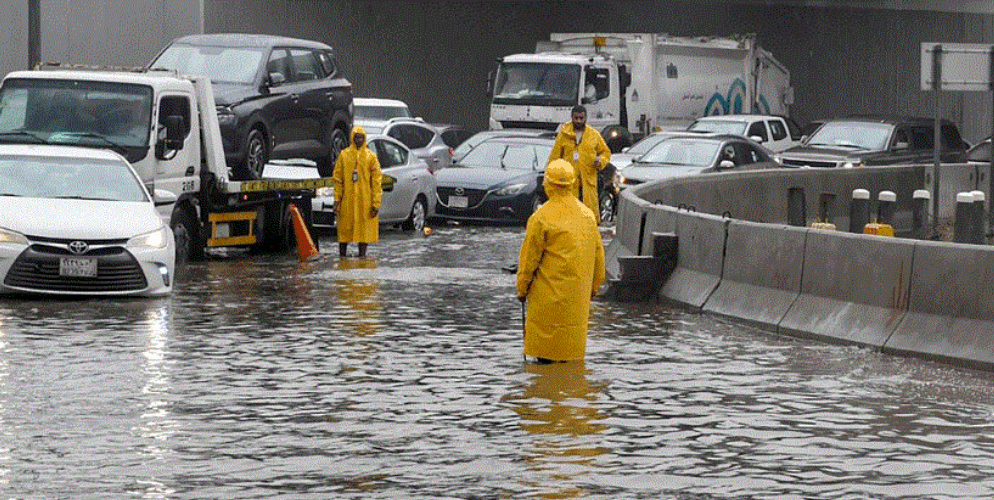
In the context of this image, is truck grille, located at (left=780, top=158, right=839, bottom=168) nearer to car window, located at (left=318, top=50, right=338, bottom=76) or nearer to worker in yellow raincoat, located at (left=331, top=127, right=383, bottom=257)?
car window, located at (left=318, top=50, right=338, bottom=76)

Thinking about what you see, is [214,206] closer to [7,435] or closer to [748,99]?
[7,435]

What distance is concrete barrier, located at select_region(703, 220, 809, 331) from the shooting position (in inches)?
643

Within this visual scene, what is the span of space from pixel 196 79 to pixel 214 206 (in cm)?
152

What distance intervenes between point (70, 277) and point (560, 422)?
7755 millimetres

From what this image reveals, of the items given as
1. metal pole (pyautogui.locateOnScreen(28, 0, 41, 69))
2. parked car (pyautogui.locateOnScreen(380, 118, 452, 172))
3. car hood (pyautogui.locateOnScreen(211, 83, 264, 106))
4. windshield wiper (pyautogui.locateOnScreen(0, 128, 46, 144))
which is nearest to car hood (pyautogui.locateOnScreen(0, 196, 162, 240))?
windshield wiper (pyautogui.locateOnScreen(0, 128, 46, 144))

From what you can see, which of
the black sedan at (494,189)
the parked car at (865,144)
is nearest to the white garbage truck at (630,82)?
the parked car at (865,144)

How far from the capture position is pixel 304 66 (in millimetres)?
26016

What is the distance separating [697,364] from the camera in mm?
14109

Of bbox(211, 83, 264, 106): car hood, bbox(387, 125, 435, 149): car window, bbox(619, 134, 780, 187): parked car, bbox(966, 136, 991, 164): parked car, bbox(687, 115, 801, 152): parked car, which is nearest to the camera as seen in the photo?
bbox(211, 83, 264, 106): car hood

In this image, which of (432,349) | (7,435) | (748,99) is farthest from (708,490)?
(748,99)

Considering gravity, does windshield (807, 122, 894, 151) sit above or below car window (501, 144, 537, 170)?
above

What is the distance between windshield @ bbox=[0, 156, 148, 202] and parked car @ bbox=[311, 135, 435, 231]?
8.58m

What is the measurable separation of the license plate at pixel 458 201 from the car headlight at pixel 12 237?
14567 millimetres

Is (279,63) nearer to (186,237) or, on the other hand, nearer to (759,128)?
(186,237)
